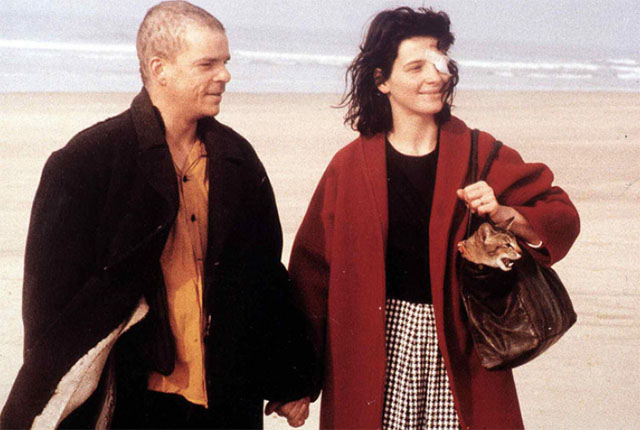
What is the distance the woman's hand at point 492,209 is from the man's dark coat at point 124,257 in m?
0.73

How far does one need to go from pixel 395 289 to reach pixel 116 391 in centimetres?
100

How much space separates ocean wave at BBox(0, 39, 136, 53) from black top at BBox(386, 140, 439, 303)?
23.2 meters

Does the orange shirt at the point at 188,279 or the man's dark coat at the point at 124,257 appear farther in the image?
the orange shirt at the point at 188,279

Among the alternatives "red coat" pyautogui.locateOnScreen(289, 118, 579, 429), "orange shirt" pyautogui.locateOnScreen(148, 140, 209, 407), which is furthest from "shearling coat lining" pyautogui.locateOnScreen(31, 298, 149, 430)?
"red coat" pyautogui.locateOnScreen(289, 118, 579, 429)

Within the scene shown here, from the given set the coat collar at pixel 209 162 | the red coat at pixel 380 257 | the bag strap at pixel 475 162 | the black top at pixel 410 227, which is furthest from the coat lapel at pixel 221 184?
the bag strap at pixel 475 162

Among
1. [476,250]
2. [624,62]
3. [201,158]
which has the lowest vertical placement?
[624,62]

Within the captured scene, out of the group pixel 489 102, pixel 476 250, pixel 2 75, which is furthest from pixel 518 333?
Answer: pixel 2 75

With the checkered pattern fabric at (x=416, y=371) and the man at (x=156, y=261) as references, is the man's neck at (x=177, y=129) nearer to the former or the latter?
the man at (x=156, y=261)

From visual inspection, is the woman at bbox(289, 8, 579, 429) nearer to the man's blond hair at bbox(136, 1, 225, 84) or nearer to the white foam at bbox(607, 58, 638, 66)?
the man's blond hair at bbox(136, 1, 225, 84)

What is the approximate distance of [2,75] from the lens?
20.5 m

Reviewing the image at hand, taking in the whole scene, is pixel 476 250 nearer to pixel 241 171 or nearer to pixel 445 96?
pixel 445 96

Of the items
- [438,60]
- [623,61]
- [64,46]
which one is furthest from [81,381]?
[623,61]

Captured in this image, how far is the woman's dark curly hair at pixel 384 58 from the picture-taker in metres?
3.29

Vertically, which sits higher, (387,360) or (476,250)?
(476,250)
